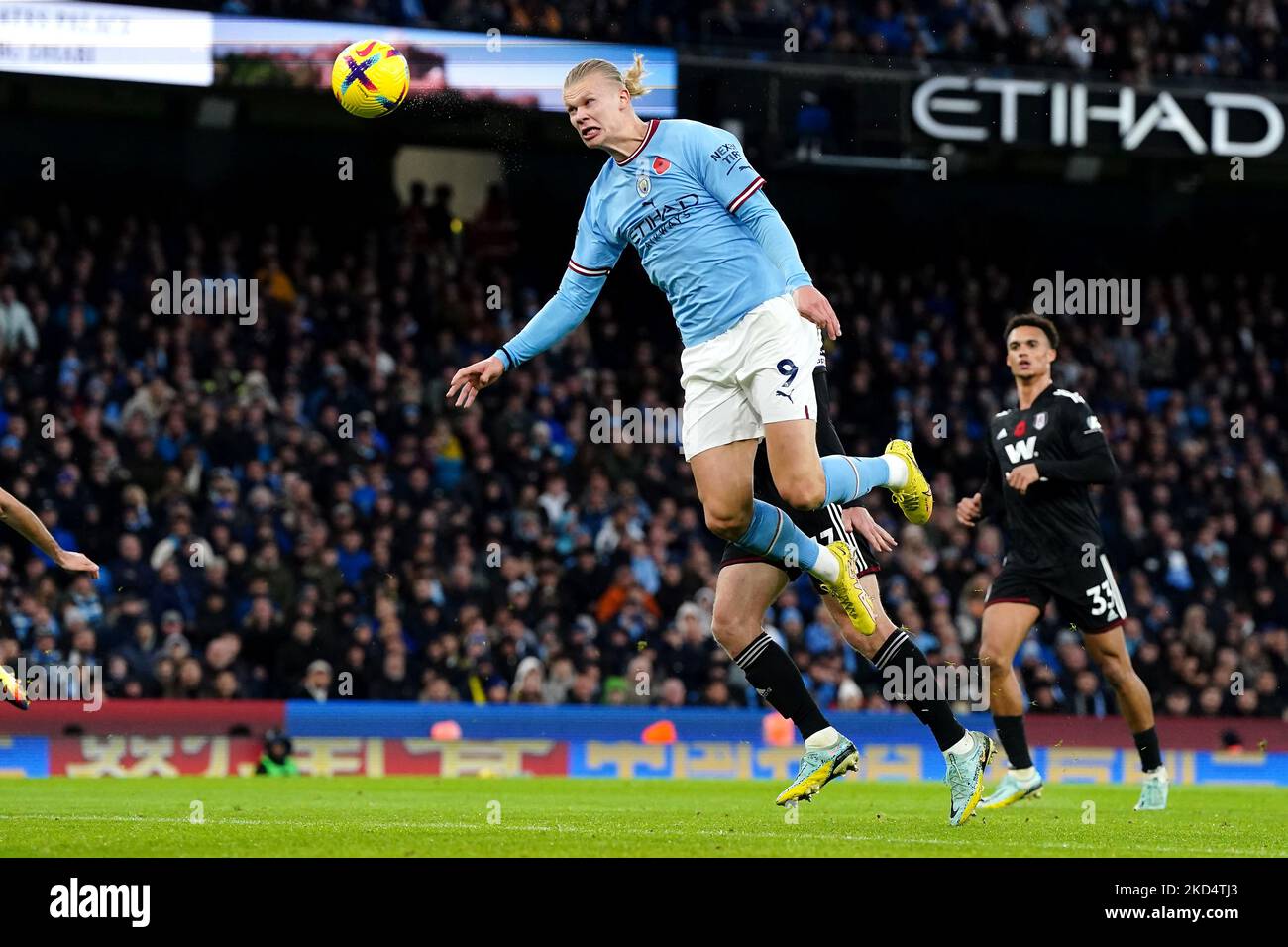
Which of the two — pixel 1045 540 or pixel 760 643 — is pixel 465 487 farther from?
pixel 760 643

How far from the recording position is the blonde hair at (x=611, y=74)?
299 inches

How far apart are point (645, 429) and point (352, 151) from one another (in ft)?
23.5

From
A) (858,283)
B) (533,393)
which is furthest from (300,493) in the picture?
(858,283)

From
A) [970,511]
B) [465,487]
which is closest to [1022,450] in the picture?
[970,511]

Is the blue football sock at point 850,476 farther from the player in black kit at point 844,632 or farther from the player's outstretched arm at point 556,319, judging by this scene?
the player's outstretched arm at point 556,319

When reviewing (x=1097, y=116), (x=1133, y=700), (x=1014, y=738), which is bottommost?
(x=1014, y=738)

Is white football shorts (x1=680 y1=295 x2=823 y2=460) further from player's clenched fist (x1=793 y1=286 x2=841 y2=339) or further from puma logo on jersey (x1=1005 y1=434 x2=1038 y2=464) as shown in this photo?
puma logo on jersey (x1=1005 y1=434 x2=1038 y2=464)

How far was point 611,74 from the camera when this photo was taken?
7645 millimetres

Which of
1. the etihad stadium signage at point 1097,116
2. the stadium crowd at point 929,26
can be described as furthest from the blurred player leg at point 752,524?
the etihad stadium signage at point 1097,116

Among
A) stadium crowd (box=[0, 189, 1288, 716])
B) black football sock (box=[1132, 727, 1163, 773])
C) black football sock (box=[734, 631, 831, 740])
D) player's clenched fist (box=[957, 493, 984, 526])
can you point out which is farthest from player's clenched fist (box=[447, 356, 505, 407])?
stadium crowd (box=[0, 189, 1288, 716])

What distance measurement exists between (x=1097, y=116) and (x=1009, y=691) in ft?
40.8

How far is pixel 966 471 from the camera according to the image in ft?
65.1

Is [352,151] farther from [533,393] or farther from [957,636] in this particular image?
[957,636]

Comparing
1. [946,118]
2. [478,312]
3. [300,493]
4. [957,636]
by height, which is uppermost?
[946,118]
